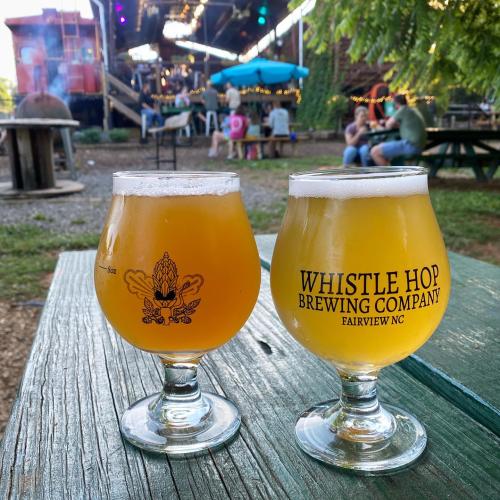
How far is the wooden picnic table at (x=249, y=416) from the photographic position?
0.64 meters

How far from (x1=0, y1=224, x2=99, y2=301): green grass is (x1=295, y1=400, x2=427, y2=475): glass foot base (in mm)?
3117

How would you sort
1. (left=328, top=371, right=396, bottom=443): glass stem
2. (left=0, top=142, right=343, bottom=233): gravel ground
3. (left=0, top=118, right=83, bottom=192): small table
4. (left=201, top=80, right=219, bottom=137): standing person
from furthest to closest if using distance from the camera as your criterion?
(left=201, top=80, right=219, bottom=137): standing person, (left=0, top=118, right=83, bottom=192): small table, (left=0, top=142, right=343, bottom=233): gravel ground, (left=328, top=371, right=396, bottom=443): glass stem

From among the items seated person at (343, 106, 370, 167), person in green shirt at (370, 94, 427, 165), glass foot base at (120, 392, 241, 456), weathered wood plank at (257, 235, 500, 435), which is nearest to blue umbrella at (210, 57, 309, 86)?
seated person at (343, 106, 370, 167)

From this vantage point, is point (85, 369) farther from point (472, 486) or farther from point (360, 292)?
point (472, 486)

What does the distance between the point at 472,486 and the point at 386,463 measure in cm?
10

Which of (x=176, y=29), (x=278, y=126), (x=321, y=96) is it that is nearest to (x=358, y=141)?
(x=278, y=126)

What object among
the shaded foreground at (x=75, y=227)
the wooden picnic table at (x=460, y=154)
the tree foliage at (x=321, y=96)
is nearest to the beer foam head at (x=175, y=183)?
the shaded foreground at (x=75, y=227)

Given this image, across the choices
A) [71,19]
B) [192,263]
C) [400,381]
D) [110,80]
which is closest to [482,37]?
[400,381]

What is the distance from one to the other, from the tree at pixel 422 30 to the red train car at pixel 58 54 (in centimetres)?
1480

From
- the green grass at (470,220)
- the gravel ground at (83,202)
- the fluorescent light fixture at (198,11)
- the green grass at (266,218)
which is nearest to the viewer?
the gravel ground at (83,202)

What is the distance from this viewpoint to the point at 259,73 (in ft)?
52.2

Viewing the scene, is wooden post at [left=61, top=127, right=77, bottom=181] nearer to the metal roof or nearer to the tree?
the tree

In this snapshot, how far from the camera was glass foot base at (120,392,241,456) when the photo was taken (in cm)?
73

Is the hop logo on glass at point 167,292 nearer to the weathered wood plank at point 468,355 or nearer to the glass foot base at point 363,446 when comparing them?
the glass foot base at point 363,446
